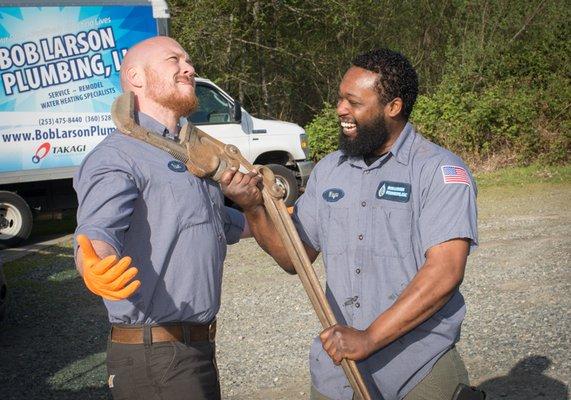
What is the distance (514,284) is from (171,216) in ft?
19.1

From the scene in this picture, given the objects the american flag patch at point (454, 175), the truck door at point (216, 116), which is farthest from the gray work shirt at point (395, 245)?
the truck door at point (216, 116)

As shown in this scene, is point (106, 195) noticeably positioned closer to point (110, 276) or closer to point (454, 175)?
point (110, 276)

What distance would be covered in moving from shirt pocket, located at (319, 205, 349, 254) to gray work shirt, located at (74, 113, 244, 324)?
445 mm

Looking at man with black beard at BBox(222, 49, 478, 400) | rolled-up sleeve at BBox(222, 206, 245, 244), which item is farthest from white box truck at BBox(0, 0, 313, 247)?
man with black beard at BBox(222, 49, 478, 400)

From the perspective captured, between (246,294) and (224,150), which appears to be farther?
(246,294)

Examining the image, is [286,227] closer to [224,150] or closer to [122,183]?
[224,150]

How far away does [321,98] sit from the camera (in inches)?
944

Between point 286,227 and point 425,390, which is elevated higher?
point 286,227

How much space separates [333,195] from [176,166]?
61 cm

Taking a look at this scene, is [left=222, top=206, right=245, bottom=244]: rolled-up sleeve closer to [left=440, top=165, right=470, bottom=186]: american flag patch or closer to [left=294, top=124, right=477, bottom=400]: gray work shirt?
[left=294, top=124, right=477, bottom=400]: gray work shirt

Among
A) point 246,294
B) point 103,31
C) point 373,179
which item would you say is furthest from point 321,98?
point 373,179

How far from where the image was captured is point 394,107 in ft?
10.3

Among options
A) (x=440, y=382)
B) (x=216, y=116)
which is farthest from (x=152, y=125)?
(x=216, y=116)

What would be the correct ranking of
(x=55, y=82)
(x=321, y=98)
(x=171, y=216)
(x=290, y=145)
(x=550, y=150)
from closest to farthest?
(x=171, y=216) < (x=55, y=82) < (x=290, y=145) < (x=550, y=150) < (x=321, y=98)
